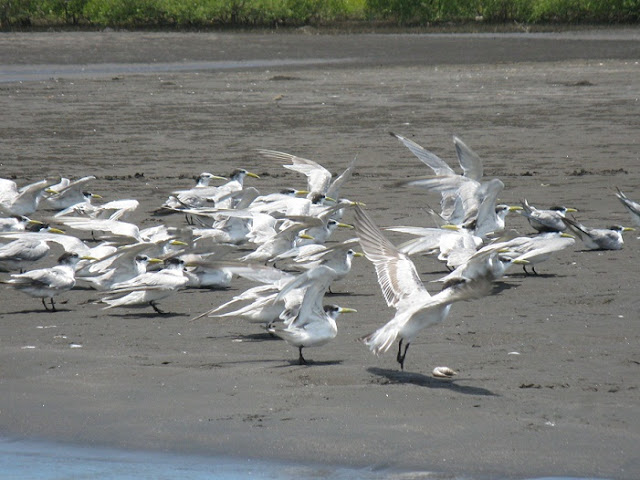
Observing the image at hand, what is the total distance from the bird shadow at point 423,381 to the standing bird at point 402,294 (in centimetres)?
11

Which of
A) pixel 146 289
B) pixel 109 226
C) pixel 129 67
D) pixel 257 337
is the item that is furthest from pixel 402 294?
pixel 129 67

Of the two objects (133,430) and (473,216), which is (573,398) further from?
(473,216)

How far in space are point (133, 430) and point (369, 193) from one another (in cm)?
793

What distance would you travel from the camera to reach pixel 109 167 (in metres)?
15.9

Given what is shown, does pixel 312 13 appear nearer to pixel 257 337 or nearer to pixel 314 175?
pixel 314 175

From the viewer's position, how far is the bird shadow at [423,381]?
247 inches

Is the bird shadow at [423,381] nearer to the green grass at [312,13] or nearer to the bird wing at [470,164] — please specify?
the bird wing at [470,164]

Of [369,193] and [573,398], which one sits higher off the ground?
[573,398]

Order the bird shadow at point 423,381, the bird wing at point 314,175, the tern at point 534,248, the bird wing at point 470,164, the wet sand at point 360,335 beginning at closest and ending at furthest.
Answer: the wet sand at point 360,335, the bird shadow at point 423,381, the tern at point 534,248, the bird wing at point 470,164, the bird wing at point 314,175

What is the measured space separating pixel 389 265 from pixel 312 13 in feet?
155

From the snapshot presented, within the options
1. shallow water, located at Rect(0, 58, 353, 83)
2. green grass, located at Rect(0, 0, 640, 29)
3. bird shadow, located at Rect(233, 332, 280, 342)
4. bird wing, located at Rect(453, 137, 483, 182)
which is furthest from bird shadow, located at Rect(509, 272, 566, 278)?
green grass, located at Rect(0, 0, 640, 29)

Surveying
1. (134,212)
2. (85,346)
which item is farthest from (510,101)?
(85,346)

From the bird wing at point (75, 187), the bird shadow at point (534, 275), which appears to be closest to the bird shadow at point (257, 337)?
the bird shadow at point (534, 275)

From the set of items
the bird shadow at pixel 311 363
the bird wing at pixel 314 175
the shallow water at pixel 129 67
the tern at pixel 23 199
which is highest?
the bird shadow at pixel 311 363
